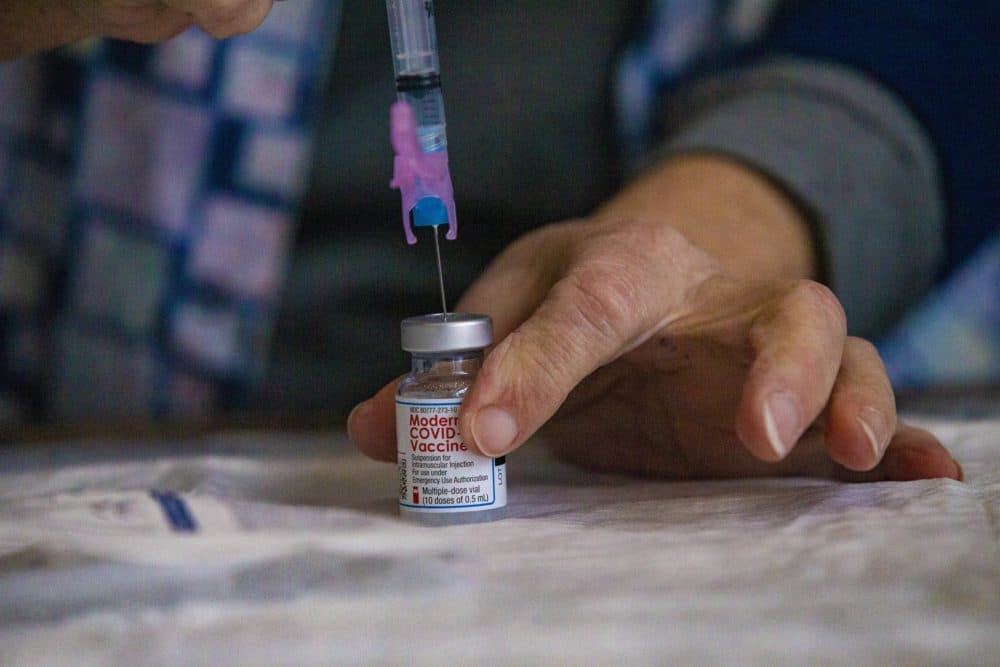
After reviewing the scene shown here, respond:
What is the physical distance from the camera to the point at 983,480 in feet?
2.29

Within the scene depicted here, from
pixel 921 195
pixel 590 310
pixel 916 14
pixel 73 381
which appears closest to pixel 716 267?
pixel 590 310

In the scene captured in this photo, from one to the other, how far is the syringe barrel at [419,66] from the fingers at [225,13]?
9 cm

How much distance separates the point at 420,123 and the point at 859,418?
1.09 feet

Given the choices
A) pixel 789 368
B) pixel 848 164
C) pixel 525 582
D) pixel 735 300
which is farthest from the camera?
pixel 848 164

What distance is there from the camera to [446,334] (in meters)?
0.67

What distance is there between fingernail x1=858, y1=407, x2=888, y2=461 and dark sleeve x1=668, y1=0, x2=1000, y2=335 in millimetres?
426

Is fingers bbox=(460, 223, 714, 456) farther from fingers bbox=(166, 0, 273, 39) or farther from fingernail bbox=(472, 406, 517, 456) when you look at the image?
fingers bbox=(166, 0, 273, 39)

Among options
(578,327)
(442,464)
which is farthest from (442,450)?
(578,327)

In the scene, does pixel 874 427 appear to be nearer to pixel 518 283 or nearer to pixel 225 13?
pixel 518 283

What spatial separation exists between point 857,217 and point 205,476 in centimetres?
66

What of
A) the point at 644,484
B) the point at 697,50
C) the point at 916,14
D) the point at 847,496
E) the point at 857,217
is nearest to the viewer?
the point at 847,496

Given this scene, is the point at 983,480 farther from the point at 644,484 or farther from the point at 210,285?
the point at 210,285

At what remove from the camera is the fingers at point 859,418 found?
2.09ft

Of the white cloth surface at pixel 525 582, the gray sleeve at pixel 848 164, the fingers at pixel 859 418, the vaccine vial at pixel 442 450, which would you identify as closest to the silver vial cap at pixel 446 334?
the vaccine vial at pixel 442 450
